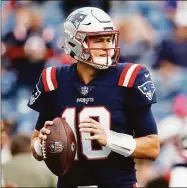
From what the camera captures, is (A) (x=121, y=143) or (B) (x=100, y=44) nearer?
(A) (x=121, y=143)

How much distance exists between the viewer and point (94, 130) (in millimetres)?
4410

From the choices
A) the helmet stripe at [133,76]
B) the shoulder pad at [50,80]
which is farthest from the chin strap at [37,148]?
the helmet stripe at [133,76]

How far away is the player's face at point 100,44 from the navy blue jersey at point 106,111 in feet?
0.34

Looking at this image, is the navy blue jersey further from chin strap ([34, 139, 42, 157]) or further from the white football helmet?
chin strap ([34, 139, 42, 157])

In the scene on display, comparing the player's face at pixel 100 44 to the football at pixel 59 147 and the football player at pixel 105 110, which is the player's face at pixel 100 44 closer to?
the football player at pixel 105 110

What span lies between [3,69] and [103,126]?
629cm

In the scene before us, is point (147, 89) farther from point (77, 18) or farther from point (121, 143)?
point (77, 18)

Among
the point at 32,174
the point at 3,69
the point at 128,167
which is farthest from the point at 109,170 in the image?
the point at 3,69

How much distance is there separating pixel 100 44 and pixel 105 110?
1.30 feet

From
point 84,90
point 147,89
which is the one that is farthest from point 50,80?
point 147,89

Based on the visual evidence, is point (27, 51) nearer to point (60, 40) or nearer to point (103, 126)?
point (60, 40)

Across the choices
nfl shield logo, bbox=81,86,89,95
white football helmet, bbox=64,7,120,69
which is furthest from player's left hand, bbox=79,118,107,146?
white football helmet, bbox=64,7,120,69

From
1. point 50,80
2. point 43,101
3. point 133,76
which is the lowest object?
point 43,101

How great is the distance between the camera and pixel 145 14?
10.8 m
